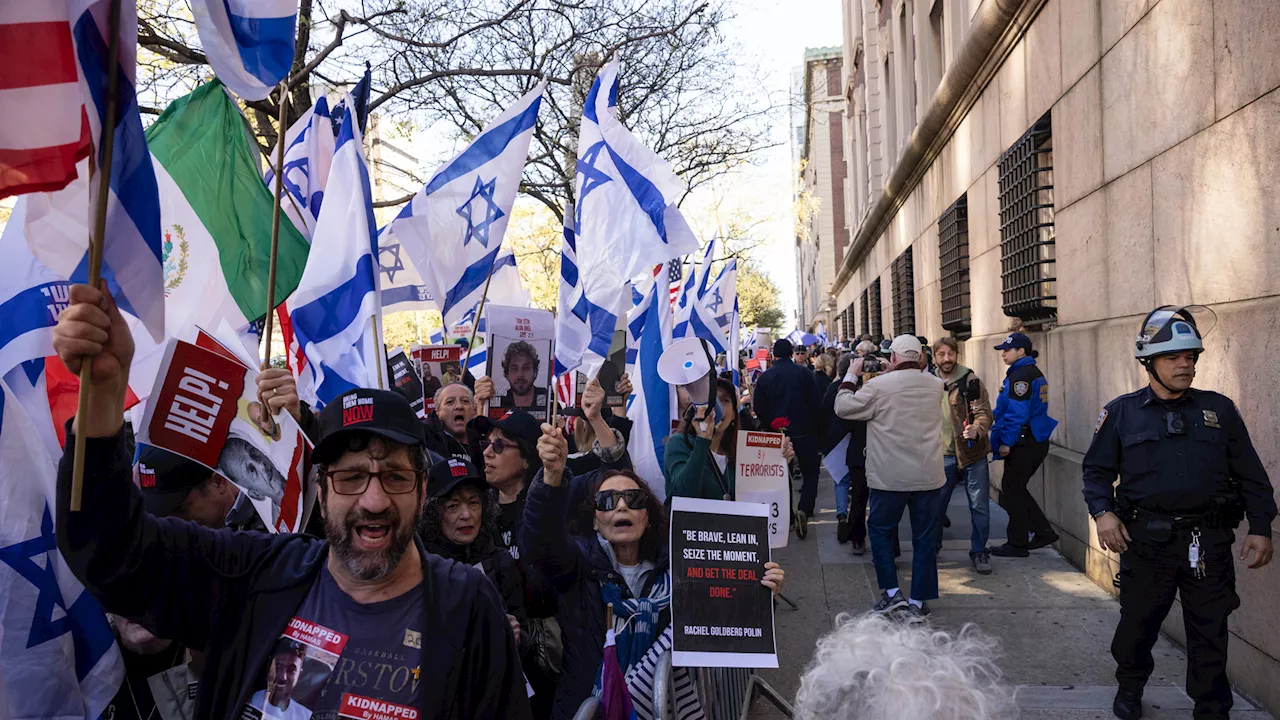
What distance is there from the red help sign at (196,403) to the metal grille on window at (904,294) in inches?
676

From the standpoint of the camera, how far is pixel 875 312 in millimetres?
28844

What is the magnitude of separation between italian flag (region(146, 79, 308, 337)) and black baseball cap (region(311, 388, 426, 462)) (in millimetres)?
2618

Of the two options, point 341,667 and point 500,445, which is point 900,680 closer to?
point 341,667

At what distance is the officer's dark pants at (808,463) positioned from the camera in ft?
34.3

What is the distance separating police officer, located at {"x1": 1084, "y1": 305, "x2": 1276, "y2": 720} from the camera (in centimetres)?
465

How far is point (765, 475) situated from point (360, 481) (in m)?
3.95

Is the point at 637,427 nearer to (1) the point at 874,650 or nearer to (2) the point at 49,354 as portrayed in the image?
(2) the point at 49,354

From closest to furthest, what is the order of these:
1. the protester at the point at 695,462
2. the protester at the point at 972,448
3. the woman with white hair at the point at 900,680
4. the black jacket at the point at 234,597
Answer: the woman with white hair at the point at 900,680, the black jacket at the point at 234,597, the protester at the point at 695,462, the protester at the point at 972,448

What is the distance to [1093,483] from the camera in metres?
5.11

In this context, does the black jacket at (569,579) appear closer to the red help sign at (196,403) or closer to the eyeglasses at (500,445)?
the eyeglasses at (500,445)

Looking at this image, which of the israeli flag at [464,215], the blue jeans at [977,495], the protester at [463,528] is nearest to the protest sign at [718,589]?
the protester at [463,528]

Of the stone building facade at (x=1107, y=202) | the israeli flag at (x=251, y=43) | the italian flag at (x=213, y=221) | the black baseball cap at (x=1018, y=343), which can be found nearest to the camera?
the israeli flag at (x=251, y=43)

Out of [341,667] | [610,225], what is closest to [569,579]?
[341,667]

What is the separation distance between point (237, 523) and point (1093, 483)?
13.2 ft
